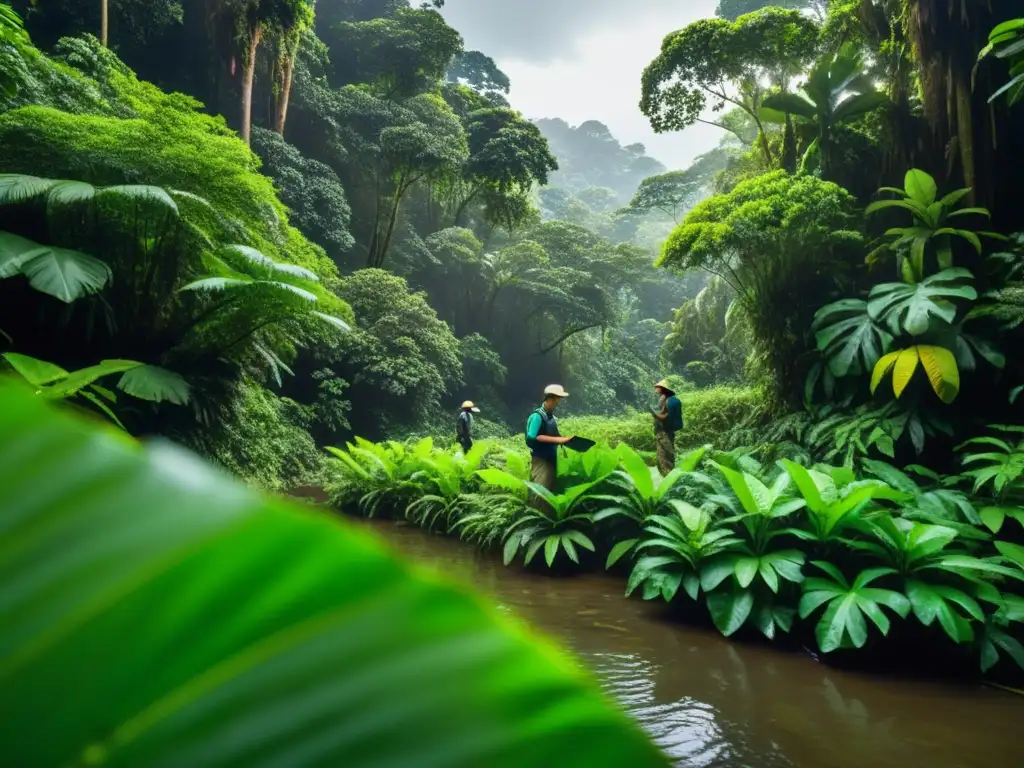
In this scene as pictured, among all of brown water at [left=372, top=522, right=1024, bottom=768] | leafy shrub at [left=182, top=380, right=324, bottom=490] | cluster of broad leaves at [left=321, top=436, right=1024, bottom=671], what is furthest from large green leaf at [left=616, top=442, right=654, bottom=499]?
leafy shrub at [left=182, top=380, right=324, bottom=490]

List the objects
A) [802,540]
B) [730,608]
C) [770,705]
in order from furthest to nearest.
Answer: [802,540]
[730,608]
[770,705]

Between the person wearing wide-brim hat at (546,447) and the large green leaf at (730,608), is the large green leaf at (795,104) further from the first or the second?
the large green leaf at (730,608)

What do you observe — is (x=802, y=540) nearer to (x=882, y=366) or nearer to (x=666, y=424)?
(x=666, y=424)

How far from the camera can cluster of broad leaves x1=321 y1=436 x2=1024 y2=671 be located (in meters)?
2.94

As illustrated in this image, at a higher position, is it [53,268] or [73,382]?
[53,268]

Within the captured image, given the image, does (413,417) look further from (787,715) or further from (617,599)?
(787,715)

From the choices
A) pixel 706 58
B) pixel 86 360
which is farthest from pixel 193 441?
pixel 706 58

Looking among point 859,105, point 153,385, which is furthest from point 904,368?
point 153,385

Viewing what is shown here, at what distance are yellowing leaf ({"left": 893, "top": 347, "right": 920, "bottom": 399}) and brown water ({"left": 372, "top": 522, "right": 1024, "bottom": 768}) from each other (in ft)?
9.34

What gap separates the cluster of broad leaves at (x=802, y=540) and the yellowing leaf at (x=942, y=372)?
0.52 meters

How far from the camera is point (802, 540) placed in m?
3.56

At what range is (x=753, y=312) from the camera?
692cm

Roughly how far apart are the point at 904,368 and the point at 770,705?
3.57 meters

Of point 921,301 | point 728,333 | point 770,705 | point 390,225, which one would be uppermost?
point 390,225
